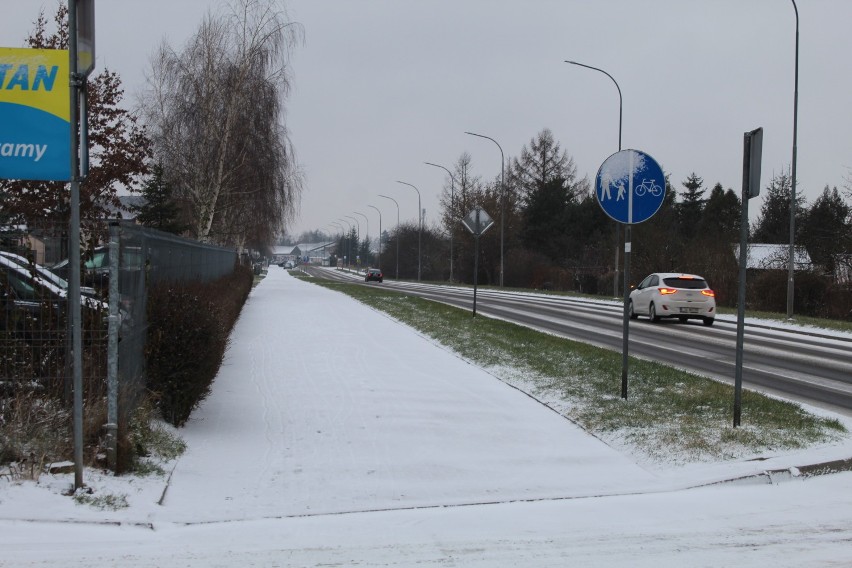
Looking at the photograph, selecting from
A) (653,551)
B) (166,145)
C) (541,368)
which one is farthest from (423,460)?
(166,145)

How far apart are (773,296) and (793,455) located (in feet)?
97.7

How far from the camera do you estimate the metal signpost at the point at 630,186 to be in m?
8.86

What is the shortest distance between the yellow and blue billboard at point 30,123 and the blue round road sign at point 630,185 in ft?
18.5

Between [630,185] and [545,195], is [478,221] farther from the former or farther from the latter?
[545,195]

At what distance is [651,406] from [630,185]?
2.50 metres

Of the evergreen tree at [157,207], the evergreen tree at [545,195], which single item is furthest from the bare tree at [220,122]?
the evergreen tree at [545,195]

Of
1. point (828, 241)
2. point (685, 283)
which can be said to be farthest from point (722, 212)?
point (685, 283)

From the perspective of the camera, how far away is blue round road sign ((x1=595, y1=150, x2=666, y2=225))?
886 cm

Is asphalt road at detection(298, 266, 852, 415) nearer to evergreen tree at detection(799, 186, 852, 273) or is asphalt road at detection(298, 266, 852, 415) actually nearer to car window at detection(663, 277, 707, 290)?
car window at detection(663, 277, 707, 290)

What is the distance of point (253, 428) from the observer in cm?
772

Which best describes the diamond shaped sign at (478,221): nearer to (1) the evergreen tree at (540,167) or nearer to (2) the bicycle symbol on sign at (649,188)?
(2) the bicycle symbol on sign at (649,188)

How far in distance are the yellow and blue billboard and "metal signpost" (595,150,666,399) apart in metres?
A: 5.58

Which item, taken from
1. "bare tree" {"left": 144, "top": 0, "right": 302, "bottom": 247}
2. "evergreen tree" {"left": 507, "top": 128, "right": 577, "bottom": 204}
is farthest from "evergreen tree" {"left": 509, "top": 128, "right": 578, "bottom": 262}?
"bare tree" {"left": 144, "top": 0, "right": 302, "bottom": 247}

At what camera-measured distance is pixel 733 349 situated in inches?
648
